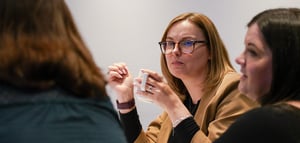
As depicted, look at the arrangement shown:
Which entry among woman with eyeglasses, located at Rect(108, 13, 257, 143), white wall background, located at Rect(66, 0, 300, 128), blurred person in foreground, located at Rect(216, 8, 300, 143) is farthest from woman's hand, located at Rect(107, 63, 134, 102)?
blurred person in foreground, located at Rect(216, 8, 300, 143)

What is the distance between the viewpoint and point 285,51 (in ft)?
3.17

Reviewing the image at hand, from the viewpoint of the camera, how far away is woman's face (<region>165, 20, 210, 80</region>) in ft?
5.40

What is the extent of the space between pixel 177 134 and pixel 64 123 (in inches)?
29.3

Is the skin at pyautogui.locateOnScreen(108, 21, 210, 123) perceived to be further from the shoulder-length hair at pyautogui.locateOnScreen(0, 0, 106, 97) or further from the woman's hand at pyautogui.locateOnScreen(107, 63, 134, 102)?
the shoulder-length hair at pyautogui.locateOnScreen(0, 0, 106, 97)

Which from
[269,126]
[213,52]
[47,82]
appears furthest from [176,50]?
[47,82]

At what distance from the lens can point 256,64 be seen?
1.01 metres

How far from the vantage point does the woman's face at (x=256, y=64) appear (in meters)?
1.00

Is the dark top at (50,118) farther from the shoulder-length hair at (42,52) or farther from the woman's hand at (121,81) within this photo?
the woman's hand at (121,81)

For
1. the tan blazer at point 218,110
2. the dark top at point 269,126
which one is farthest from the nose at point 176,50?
the dark top at point 269,126

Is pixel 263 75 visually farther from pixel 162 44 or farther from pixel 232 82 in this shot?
pixel 162 44

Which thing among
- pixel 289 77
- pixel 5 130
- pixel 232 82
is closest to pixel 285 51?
pixel 289 77

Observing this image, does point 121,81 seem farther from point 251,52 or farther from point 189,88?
point 251,52

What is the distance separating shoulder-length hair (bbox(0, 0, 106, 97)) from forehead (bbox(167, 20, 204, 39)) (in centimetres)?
92

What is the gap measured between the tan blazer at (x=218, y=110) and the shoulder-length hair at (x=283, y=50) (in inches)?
11.3
